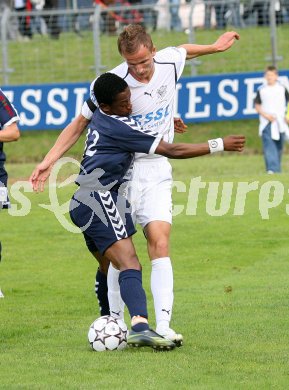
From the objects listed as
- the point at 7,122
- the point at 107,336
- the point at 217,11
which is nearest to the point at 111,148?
the point at 107,336

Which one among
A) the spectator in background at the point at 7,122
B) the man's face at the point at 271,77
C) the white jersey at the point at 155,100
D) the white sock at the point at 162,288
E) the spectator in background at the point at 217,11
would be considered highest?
the white jersey at the point at 155,100

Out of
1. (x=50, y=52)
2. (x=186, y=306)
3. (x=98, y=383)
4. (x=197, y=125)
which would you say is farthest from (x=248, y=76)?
(x=98, y=383)

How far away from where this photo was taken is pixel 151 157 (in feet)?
29.0

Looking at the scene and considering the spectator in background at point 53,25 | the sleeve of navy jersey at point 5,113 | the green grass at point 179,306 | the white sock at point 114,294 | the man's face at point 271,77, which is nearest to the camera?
the green grass at point 179,306

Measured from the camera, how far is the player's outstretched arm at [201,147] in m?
8.31

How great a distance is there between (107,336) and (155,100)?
1846mm

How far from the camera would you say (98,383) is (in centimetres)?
726

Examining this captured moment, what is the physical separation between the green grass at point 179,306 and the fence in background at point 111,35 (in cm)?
→ 796

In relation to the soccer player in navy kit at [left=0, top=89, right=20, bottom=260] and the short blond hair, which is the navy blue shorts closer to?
the short blond hair

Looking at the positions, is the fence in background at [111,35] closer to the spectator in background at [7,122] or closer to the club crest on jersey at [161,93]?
the spectator in background at [7,122]

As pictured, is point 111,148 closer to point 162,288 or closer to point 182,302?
point 162,288

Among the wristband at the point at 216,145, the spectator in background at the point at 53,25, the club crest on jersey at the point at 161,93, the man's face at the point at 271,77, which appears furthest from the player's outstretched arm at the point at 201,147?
the spectator in background at the point at 53,25

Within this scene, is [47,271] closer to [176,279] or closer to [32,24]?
[176,279]

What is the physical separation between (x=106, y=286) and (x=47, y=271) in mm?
4267
